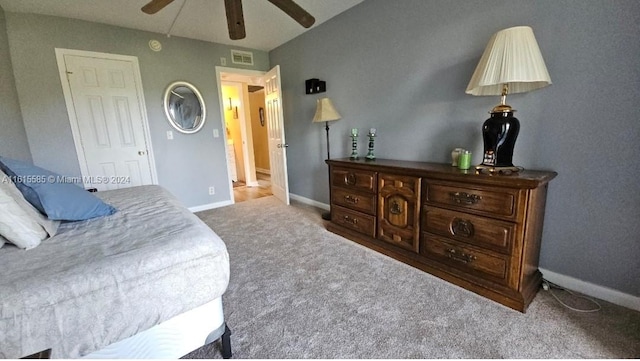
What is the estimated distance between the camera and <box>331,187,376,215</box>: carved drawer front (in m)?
2.33

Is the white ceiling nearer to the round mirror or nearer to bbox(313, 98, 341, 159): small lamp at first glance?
the round mirror

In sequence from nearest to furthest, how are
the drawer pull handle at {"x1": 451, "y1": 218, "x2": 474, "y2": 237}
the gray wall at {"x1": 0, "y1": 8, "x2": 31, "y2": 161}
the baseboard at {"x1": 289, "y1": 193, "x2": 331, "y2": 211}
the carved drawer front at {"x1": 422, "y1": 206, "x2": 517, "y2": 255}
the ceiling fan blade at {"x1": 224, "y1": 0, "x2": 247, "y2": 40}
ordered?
1. the carved drawer front at {"x1": 422, "y1": 206, "x2": 517, "y2": 255}
2. the drawer pull handle at {"x1": 451, "y1": 218, "x2": 474, "y2": 237}
3. the ceiling fan blade at {"x1": 224, "y1": 0, "x2": 247, "y2": 40}
4. the gray wall at {"x1": 0, "y1": 8, "x2": 31, "y2": 161}
5. the baseboard at {"x1": 289, "y1": 193, "x2": 331, "y2": 211}

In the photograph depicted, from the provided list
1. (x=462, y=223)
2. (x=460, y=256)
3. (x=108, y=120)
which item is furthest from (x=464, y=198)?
(x=108, y=120)

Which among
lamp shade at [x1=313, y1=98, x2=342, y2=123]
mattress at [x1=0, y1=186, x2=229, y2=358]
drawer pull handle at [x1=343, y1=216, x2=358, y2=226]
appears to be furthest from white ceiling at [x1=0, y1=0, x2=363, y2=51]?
mattress at [x1=0, y1=186, x2=229, y2=358]

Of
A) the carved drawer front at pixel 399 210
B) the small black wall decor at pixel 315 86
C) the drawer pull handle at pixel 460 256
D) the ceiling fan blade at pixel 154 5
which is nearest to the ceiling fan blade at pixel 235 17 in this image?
the ceiling fan blade at pixel 154 5

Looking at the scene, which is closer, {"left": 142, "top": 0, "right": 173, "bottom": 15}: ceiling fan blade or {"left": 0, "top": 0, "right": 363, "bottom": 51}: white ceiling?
{"left": 142, "top": 0, "right": 173, "bottom": 15}: ceiling fan blade

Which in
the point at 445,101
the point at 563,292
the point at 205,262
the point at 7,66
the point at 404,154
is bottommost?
the point at 563,292

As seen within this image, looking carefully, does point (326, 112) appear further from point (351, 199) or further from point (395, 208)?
point (395, 208)

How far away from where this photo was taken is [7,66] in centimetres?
249

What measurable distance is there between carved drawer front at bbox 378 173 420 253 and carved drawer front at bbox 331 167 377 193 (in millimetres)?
97

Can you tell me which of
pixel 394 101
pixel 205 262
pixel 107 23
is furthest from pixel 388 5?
pixel 107 23

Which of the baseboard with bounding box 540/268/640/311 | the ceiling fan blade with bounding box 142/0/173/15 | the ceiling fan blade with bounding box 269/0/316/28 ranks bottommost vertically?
the baseboard with bounding box 540/268/640/311

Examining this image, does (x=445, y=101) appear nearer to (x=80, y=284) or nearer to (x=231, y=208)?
(x=80, y=284)

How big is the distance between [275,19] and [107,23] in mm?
1950
